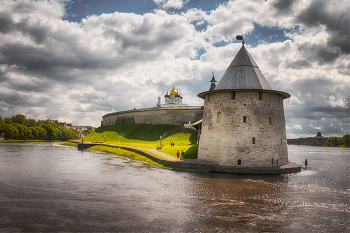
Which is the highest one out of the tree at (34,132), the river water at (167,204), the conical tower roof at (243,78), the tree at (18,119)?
the conical tower roof at (243,78)

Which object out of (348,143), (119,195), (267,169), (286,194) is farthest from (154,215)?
(348,143)

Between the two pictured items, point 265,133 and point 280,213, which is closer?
point 280,213

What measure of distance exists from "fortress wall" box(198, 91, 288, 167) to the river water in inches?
132

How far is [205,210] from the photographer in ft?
35.7

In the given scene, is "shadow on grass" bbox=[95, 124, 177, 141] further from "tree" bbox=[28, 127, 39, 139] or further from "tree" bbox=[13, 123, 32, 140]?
"tree" bbox=[28, 127, 39, 139]

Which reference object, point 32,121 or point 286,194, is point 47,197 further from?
point 32,121

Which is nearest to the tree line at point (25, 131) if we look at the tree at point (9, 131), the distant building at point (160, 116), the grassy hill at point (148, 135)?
the tree at point (9, 131)

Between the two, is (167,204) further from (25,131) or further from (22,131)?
(25,131)

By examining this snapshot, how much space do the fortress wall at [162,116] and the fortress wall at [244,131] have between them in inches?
1247

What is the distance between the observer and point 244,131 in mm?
21625

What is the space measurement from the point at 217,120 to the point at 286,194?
9.54 meters

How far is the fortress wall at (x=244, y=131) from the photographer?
21547 millimetres

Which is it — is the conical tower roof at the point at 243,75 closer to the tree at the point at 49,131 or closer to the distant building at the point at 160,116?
the distant building at the point at 160,116

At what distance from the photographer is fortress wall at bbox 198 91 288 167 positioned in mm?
21547
